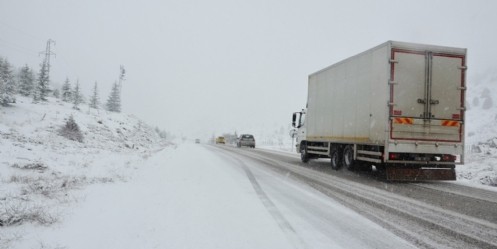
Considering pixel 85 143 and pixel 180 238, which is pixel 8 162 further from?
pixel 85 143

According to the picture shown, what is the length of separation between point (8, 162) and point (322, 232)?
10.7 meters

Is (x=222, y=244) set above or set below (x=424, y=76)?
below

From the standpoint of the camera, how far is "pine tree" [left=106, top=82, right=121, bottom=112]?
6347cm

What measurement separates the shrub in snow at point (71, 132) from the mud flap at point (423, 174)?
719 inches

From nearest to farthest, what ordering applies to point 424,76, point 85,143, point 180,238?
point 180,238
point 424,76
point 85,143

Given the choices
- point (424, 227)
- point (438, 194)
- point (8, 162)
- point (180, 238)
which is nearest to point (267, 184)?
point (438, 194)

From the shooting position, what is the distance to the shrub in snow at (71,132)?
21.7m

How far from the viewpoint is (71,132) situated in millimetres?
22156

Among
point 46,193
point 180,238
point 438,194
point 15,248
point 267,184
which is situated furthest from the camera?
point 267,184

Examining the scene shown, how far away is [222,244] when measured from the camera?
4047 mm

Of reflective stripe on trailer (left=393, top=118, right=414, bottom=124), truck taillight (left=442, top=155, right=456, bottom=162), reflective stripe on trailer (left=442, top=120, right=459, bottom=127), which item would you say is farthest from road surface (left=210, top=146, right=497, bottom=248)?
reflective stripe on trailer (left=442, top=120, right=459, bottom=127)

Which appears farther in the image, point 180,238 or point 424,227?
point 424,227

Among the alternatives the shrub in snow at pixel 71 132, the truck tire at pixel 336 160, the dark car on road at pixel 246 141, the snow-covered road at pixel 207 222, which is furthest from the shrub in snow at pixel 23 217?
the dark car on road at pixel 246 141

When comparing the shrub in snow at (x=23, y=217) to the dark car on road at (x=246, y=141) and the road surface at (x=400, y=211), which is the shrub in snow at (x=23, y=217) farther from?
the dark car on road at (x=246, y=141)
